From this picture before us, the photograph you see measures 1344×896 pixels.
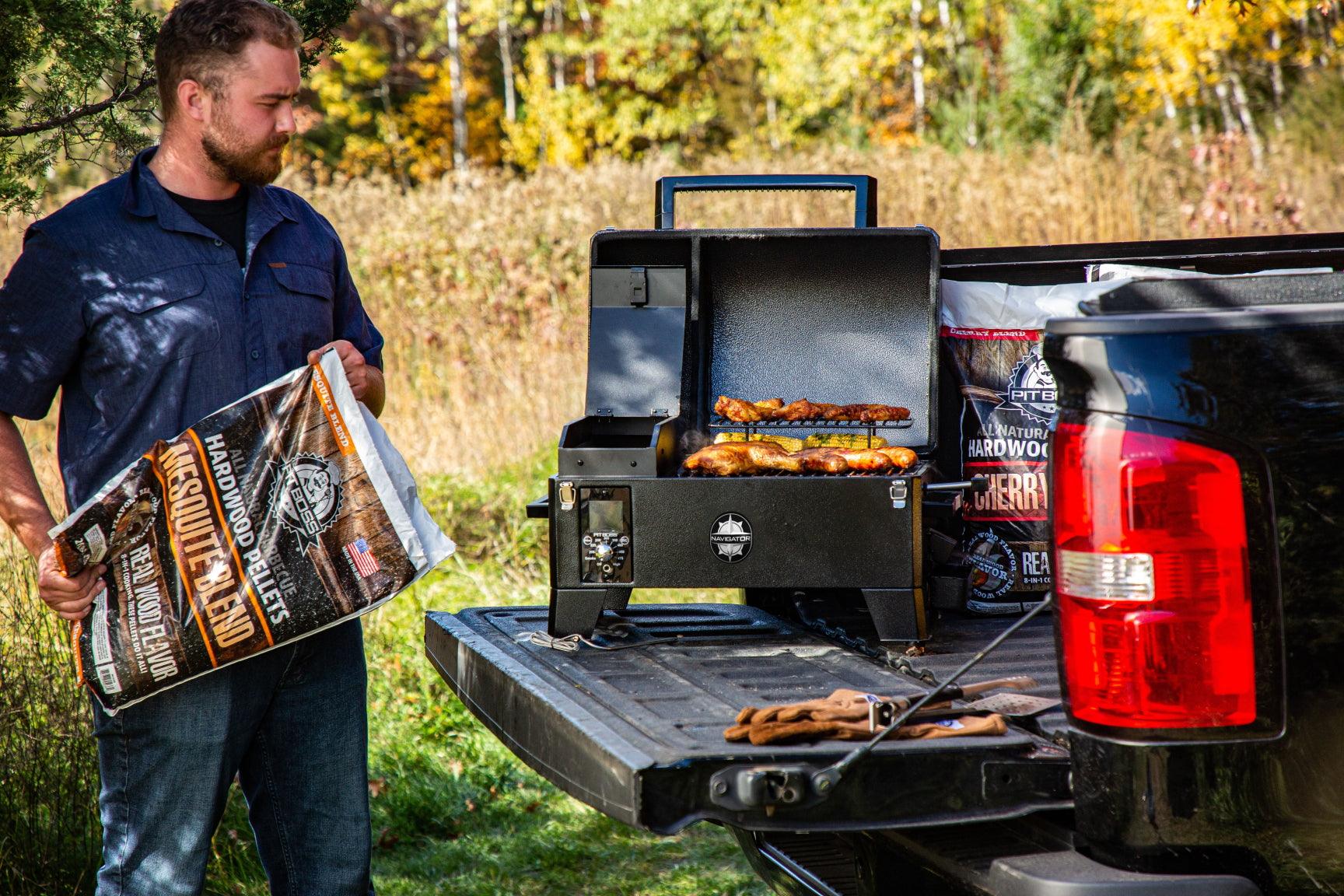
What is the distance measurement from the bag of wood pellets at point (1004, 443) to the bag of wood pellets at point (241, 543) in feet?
4.82

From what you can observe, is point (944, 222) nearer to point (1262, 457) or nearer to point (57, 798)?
point (57, 798)

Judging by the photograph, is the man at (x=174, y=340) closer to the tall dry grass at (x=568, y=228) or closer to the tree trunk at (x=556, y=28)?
the tall dry grass at (x=568, y=228)

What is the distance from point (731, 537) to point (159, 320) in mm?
1241

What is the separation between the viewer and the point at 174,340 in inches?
103

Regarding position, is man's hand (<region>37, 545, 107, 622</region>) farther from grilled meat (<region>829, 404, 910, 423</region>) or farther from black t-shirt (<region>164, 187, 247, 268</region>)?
grilled meat (<region>829, 404, 910, 423</region>)

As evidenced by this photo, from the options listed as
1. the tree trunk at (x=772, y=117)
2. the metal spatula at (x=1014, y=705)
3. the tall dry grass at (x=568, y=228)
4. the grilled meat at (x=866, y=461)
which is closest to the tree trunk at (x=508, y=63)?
the tree trunk at (x=772, y=117)

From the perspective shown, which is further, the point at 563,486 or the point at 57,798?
the point at 57,798

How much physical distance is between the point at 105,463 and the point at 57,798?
1672 mm

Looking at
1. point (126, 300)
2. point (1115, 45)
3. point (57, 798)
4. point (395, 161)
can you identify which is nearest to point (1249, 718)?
point (126, 300)

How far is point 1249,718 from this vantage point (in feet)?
5.65

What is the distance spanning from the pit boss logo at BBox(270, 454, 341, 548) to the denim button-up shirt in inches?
10.2

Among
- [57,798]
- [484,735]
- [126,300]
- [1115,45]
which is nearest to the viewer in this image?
[126,300]

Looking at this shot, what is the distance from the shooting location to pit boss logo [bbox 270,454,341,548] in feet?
8.29

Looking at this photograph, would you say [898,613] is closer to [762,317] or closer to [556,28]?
[762,317]
